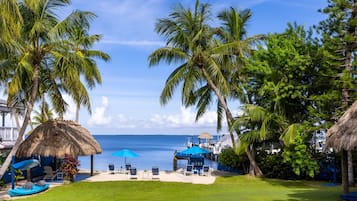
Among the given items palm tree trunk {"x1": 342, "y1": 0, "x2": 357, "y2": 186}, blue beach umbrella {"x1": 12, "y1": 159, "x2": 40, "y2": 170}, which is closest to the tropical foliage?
palm tree trunk {"x1": 342, "y1": 0, "x2": 357, "y2": 186}

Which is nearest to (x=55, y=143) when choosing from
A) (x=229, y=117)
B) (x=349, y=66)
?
(x=229, y=117)

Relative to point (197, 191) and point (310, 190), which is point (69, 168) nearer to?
point (197, 191)

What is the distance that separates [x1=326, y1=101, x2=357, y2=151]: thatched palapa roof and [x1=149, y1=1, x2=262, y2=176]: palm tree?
27.4 feet

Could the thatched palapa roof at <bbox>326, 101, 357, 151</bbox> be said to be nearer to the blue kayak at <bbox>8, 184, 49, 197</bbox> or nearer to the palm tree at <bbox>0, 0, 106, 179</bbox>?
the palm tree at <bbox>0, 0, 106, 179</bbox>

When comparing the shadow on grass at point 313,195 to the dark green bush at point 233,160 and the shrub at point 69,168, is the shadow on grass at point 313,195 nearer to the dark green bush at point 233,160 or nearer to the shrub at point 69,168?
the dark green bush at point 233,160

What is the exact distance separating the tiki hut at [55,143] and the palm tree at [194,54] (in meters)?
4.63

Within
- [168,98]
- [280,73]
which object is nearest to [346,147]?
[280,73]

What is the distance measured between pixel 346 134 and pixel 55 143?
1226 cm

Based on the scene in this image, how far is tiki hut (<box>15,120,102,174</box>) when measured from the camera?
1723 centimetres

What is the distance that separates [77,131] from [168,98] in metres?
4.81

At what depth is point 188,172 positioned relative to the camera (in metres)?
20.6

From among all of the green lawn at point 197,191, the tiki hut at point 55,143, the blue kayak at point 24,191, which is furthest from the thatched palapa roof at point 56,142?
the blue kayak at point 24,191

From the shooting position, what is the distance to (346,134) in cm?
1047

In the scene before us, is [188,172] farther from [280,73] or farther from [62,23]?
[62,23]
